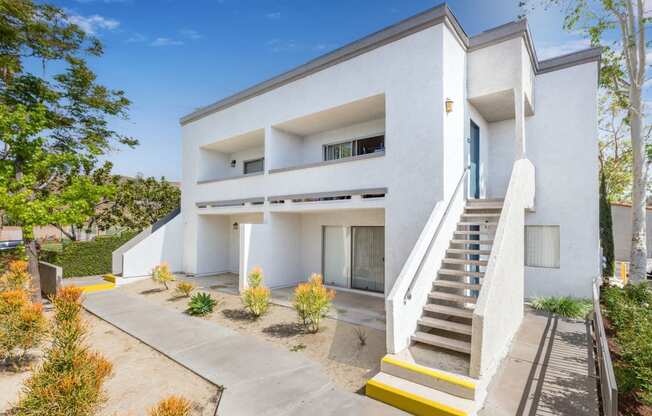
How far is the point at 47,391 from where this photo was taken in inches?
130

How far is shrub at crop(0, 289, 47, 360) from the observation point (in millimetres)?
5465

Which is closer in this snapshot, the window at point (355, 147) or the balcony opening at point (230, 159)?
the window at point (355, 147)

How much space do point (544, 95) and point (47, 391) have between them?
12831 millimetres

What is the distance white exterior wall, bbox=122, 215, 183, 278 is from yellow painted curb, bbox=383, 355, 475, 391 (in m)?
12.4

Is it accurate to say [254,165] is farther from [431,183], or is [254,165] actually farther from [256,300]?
[431,183]

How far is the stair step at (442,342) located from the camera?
16.9ft

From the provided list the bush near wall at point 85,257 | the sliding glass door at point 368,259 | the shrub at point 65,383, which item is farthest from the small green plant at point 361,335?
the bush near wall at point 85,257

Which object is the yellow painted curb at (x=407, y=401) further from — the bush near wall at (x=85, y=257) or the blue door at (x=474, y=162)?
the bush near wall at (x=85, y=257)

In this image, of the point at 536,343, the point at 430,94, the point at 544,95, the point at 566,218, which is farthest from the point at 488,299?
the point at 544,95

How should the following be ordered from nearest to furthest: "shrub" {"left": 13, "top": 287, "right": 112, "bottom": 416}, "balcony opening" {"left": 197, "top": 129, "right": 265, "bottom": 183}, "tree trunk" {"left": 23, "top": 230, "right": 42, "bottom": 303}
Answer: "shrub" {"left": 13, "top": 287, "right": 112, "bottom": 416} < "tree trunk" {"left": 23, "top": 230, "right": 42, "bottom": 303} < "balcony opening" {"left": 197, "top": 129, "right": 265, "bottom": 183}

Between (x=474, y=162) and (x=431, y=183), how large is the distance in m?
3.03

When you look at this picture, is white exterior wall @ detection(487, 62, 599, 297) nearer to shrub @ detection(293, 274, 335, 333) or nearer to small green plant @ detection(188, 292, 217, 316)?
shrub @ detection(293, 274, 335, 333)

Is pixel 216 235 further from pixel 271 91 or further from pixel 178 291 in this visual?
pixel 271 91

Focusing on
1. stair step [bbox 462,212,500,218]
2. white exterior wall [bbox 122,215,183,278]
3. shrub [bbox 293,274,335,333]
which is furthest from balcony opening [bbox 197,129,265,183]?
stair step [bbox 462,212,500,218]
